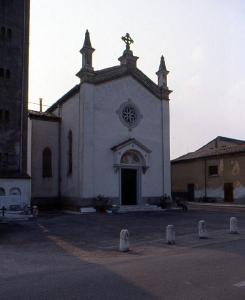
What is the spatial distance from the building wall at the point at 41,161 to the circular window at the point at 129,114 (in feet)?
19.1

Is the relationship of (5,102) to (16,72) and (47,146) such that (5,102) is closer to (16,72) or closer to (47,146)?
(16,72)

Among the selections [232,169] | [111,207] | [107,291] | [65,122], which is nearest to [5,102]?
[65,122]

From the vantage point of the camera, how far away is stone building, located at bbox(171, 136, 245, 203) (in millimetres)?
36906

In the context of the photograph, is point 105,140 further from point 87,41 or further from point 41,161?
point 87,41

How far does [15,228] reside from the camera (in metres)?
17.0

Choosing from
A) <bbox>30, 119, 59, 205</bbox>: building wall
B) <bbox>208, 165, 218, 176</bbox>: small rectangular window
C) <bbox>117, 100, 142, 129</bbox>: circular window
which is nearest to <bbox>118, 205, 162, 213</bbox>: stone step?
<bbox>30, 119, 59, 205</bbox>: building wall

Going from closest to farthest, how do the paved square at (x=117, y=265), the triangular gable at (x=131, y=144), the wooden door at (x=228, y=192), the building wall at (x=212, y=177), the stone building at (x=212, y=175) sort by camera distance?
the paved square at (x=117, y=265) → the triangular gable at (x=131, y=144) → the building wall at (x=212, y=177) → the stone building at (x=212, y=175) → the wooden door at (x=228, y=192)

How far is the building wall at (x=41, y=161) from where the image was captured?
28.3m

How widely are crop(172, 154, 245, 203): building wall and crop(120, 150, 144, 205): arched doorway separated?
43.6ft

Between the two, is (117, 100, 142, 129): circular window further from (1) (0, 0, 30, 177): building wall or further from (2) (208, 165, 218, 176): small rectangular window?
(2) (208, 165, 218, 176): small rectangular window

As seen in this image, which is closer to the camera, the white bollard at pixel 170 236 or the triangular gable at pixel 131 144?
the white bollard at pixel 170 236

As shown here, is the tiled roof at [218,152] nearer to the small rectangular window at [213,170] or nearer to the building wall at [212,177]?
the building wall at [212,177]

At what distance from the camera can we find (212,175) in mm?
39938

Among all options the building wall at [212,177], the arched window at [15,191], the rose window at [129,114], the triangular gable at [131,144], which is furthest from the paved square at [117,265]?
the building wall at [212,177]
